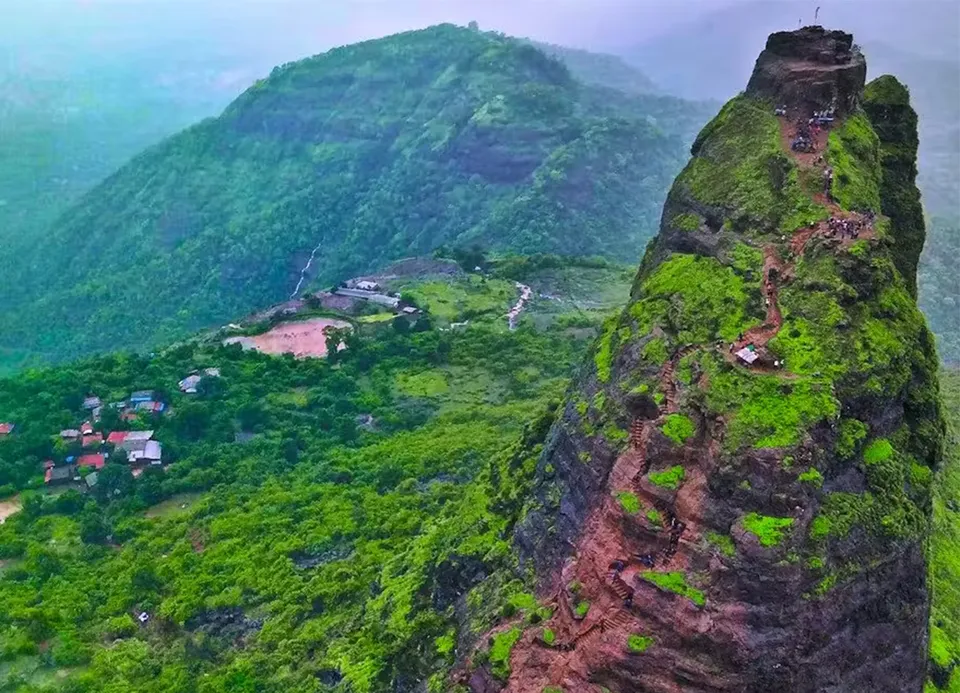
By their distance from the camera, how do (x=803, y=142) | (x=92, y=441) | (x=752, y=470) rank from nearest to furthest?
(x=752, y=470) → (x=803, y=142) → (x=92, y=441)

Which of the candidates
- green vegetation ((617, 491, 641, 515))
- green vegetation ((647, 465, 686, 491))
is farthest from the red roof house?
green vegetation ((647, 465, 686, 491))

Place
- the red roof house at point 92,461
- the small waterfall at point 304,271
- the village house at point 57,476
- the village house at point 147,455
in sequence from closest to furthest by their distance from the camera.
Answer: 1. the village house at point 57,476
2. the red roof house at point 92,461
3. the village house at point 147,455
4. the small waterfall at point 304,271

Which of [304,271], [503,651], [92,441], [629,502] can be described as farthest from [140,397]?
[304,271]

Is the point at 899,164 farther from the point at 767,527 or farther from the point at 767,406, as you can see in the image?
the point at 767,527

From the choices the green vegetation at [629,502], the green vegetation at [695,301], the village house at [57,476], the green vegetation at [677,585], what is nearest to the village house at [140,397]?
the village house at [57,476]

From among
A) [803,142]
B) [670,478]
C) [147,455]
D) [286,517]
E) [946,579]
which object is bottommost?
[147,455]

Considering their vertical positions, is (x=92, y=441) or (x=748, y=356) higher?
(x=748, y=356)

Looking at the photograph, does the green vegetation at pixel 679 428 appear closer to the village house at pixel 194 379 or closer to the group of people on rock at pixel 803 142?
the group of people on rock at pixel 803 142
